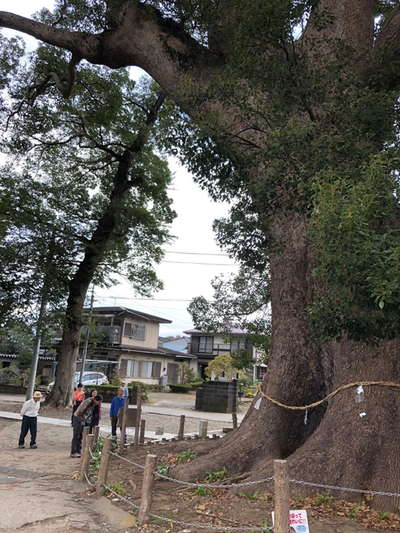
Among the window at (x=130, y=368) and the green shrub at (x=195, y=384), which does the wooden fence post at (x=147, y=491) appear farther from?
the window at (x=130, y=368)

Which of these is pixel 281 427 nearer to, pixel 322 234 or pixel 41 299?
pixel 322 234

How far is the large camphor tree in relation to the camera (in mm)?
4324

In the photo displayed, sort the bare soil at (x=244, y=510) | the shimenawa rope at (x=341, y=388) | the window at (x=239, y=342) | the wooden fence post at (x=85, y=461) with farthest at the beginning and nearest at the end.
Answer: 1. the window at (x=239, y=342)
2. the wooden fence post at (x=85, y=461)
3. the shimenawa rope at (x=341, y=388)
4. the bare soil at (x=244, y=510)

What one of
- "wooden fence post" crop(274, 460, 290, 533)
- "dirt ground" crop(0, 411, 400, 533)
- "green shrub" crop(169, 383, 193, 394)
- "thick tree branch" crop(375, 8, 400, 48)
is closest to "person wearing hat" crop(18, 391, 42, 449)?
"dirt ground" crop(0, 411, 400, 533)

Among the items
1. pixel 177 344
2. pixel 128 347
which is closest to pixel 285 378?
pixel 128 347

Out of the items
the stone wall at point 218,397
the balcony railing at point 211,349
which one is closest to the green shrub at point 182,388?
the balcony railing at point 211,349

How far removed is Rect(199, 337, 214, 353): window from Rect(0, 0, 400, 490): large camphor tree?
38.5 meters

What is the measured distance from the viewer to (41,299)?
19.6 metres

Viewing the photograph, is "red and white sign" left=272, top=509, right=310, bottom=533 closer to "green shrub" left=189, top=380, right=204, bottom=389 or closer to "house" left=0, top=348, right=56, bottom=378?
"green shrub" left=189, top=380, right=204, bottom=389

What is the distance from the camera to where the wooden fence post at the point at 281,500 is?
14.2 ft

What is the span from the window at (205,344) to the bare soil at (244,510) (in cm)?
3967

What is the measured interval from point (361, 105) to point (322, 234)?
261 cm

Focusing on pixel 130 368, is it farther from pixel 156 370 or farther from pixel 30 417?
pixel 30 417

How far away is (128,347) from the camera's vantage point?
3853cm
